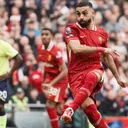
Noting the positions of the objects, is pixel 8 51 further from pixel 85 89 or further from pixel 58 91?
pixel 58 91

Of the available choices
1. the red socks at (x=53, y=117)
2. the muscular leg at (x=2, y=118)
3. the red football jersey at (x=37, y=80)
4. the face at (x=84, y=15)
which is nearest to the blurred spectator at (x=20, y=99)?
the red football jersey at (x=37, y=80)

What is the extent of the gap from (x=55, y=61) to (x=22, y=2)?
6.15 meters

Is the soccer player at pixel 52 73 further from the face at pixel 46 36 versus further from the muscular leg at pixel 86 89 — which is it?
the muscular leg at pixel 86 89

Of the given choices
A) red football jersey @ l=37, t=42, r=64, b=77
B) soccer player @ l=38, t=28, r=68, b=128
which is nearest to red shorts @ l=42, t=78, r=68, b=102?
soccer player @ l=38, t=28, r=68, b=128

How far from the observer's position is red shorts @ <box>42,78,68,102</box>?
1762 centimetres

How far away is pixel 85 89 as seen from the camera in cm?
1266

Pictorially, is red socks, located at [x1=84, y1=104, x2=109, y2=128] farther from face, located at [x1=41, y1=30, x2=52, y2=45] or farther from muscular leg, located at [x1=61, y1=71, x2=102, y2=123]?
face, located at [x1=41, y1=30, x2=52, y2=45]

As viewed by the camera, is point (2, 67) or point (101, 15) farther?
point (101, 15)

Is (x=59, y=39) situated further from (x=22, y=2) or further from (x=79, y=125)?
(x=79, y=125)

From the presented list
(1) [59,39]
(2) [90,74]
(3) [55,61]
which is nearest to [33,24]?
(1) [59,39]

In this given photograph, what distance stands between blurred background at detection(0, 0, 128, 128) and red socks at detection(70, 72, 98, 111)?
5348mm

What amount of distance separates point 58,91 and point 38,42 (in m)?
4.27

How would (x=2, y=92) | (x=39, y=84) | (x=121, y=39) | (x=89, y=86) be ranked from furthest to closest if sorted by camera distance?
(x=121, y=39)
(x=39, y=84)
(x=2, y=92)
(x=89, y=86)

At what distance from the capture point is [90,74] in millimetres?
12789
